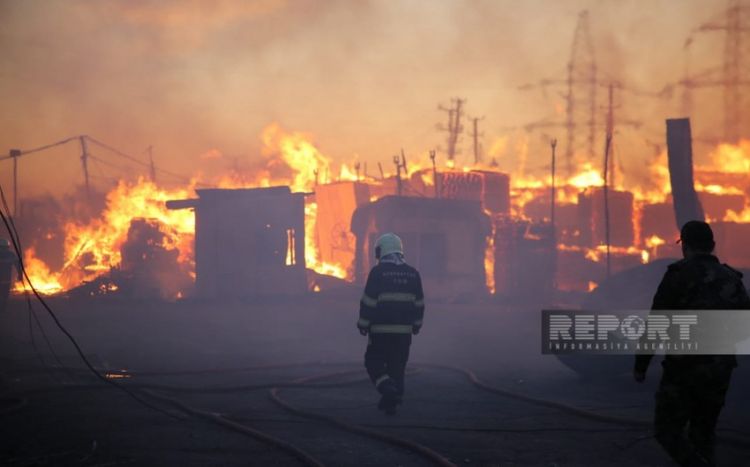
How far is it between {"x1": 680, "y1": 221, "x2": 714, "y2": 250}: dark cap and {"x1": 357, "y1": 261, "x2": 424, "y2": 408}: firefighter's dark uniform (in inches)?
174

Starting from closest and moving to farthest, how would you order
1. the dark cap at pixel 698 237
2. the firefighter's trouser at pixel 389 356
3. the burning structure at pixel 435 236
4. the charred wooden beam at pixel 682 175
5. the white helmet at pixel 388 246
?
the dark cap at pixel 698 237, the firefighter's trouser at pixel 389 356, the white helmet at pixel 388 246, the charred wooden beam at pixel 682 175, the burning structure at pixel 435 236

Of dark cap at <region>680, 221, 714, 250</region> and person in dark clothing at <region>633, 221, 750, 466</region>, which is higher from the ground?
dark cap at <region>680, 221, 714, 250</region>

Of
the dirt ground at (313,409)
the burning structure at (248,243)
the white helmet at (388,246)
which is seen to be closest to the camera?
the dirt ground at (313,409)

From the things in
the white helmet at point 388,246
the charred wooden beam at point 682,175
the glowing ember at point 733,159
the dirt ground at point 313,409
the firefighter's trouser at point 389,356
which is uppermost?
the glowing ember at point 733,159

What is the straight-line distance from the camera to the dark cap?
16.3ft

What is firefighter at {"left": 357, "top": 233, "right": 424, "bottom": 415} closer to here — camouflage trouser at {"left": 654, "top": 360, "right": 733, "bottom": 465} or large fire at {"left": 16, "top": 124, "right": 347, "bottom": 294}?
camouflage trouser at {"left": 654, "top": 360, "right": 733, "bottom": 465}

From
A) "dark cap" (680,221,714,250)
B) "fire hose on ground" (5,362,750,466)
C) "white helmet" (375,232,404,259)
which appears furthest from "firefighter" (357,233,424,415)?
"dark cap" (680,221,714,250)

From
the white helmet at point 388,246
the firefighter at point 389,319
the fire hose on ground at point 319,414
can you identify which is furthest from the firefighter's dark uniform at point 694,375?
the white helmet at point 388,246

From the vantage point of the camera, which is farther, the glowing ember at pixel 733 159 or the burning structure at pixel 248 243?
the glowing ember at pixel 733 159

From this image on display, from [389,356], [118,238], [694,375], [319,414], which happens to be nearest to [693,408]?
[694,375]

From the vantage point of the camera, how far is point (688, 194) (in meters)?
15.7

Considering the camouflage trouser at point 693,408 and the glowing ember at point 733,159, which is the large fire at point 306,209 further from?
the camouflage trouser at point 693,408

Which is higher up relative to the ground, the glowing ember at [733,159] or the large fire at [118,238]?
the glowing ember at [733,159]

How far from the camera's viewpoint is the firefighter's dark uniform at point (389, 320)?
29.2 ft
